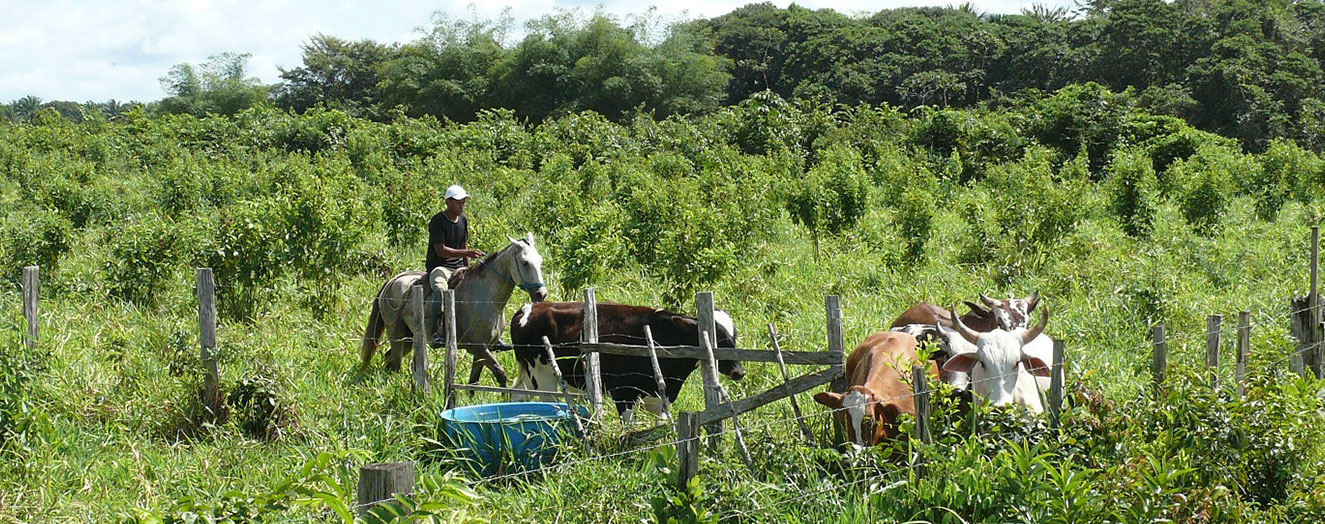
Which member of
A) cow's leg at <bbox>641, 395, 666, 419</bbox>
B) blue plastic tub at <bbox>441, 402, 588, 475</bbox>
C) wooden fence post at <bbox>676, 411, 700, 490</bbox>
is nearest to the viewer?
wooden fence post at <bbox>676, 411, 700, 490</bbox>

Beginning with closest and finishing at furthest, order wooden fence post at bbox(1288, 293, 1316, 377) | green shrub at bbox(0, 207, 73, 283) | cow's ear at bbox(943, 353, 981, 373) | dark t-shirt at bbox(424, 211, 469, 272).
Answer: cow's ear at bbox(943, 353, 981, 373), wooden fence post at bbox(1288, 293, 1316, 377), dark t-shirt at bbox(424, 211, 469, 272), green shrub at bbox(0, 207, 73, 283)

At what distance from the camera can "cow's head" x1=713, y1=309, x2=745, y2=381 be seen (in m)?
7.30

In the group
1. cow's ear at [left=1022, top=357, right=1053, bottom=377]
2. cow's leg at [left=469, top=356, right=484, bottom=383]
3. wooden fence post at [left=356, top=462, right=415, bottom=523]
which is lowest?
cow's leg at [left=469, top=356, right=484, bottom=383]

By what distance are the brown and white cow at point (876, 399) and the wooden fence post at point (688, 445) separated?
1103 millimetres

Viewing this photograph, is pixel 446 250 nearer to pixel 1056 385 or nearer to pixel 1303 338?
pixel 1056 385

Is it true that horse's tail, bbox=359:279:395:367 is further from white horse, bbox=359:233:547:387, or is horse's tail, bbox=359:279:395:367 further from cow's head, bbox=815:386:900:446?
cow's head, bbox=815:386:900:446

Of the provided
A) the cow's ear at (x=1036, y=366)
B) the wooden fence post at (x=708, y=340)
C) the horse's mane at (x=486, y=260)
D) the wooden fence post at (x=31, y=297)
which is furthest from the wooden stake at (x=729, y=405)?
the wooden fence post at (x=31, y=297)

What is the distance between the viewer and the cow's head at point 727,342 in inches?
287

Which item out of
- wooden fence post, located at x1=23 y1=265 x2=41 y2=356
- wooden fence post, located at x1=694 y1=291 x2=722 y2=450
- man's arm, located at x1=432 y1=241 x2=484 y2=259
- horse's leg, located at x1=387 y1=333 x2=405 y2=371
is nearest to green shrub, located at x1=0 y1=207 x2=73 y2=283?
wooden fence post, located at x1=23 y1=265 x2=41 y2=356

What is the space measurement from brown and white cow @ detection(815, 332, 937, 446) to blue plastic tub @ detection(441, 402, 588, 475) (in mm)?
1447

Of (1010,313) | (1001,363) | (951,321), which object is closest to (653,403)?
(951,321)

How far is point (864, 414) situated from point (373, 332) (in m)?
5.10

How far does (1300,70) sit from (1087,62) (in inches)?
261

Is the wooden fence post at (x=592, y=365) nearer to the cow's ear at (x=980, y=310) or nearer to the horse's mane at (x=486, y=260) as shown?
the horse's mane at (x=486, y=260)
